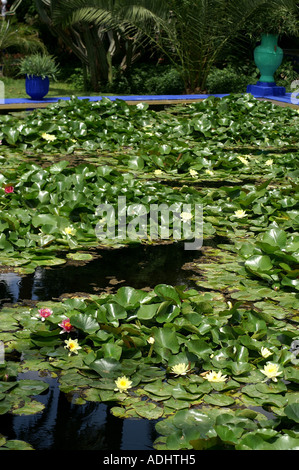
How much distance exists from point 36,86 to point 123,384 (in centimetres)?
724

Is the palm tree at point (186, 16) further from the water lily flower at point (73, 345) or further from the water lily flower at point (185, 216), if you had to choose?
the water lily flower at point (73, 345)

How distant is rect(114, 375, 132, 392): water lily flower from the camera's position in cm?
234

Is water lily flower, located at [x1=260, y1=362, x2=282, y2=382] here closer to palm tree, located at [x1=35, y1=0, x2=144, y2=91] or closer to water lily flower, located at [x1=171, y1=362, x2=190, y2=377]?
water lily flower, located at [x1=171, y1=362, x2=190, y2=377]

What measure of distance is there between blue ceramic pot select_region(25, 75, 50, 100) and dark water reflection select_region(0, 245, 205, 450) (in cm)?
568

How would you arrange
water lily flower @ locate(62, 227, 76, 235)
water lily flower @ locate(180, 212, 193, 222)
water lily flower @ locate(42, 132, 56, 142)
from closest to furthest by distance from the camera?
1. water lily flower @ locate(62, 227, 76, 235)
2. water lily flower @ locate(180, 212, 193, 222)
3. water lily flower @ locate(42, 132, 56, 142)

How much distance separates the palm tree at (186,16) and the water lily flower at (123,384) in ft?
26.8

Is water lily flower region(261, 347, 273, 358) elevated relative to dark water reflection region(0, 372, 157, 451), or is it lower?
elevated

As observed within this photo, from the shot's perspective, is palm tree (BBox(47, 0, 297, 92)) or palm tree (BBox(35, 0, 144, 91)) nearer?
palm tree (BBox(47, 0, 297, 92))

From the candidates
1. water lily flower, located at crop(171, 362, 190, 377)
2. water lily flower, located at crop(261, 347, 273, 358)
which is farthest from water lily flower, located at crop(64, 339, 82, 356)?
water lily flower, located at crop(261, 347, 273, 358)

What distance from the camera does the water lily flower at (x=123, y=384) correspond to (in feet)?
7.66

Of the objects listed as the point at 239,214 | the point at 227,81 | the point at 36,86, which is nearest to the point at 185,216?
the point at 239,214

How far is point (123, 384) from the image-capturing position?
2346 millimetres

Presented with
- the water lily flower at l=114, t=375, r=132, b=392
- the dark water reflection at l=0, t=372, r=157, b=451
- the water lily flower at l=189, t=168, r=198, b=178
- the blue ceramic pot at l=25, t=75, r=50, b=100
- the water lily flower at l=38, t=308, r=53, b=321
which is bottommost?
the dark water reflection at l=0, t=372, r=157, b=451

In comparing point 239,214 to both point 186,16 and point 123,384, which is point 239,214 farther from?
point 186,16
